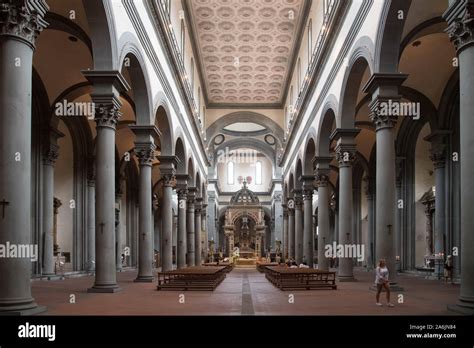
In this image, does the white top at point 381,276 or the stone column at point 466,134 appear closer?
the stone column at point 466,134

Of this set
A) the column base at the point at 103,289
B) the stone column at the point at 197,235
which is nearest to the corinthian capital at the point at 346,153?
the column base at the point at 103,289

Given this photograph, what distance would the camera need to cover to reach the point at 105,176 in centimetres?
1706

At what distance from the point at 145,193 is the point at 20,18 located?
43.2 feet

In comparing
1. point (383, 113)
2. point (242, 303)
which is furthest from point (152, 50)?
point (242, 303)

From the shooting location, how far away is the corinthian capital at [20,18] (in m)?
10.4

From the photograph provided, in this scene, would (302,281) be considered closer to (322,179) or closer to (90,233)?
(322,179)

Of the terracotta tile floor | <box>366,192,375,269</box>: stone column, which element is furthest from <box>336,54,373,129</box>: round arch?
<box>366,192,375,269</box>: stone column

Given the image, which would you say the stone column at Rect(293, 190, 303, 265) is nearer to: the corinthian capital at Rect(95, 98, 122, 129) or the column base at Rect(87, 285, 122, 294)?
the column base at Rect(87, 285, 122, 294)

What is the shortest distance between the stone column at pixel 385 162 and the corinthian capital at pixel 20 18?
10.0 meters

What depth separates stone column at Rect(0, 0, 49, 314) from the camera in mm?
10289

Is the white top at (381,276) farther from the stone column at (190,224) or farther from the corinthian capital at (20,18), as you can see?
the stone column at (190,224)

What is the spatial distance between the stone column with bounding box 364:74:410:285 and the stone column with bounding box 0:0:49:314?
33.7ft

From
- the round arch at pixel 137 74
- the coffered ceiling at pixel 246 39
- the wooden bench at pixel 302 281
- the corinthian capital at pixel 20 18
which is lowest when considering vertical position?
the wooden bench at pixel 302 281
